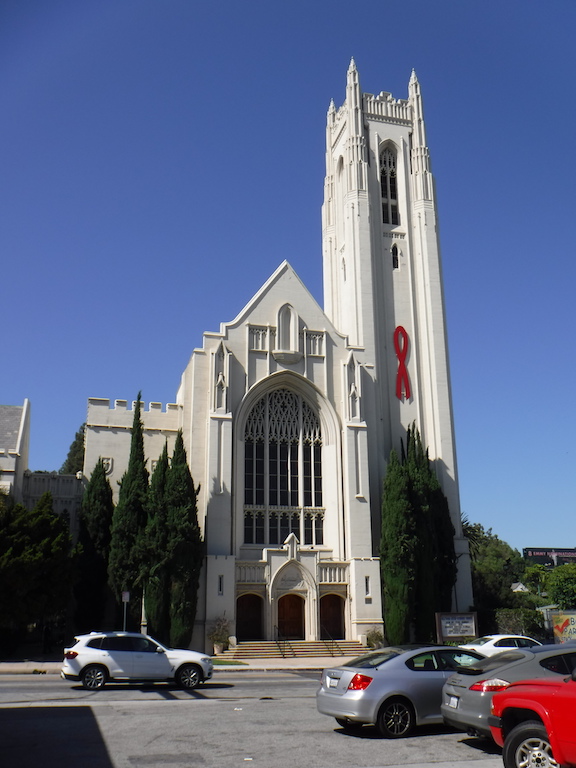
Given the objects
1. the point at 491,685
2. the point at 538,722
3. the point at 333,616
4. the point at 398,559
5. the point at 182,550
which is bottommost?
the point at 538,722

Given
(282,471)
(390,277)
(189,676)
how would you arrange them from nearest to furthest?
(189,676), (282,471), (390,277)

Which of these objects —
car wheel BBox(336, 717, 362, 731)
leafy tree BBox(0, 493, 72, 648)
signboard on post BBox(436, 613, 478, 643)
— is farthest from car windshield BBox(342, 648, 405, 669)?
leafy tree BBox(0, 493, 72, 648)

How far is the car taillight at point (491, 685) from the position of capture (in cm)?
1079

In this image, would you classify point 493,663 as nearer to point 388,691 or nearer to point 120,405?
point 388,691

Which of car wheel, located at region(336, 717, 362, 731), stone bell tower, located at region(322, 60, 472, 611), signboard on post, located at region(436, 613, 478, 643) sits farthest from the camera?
stone bell tower, located at region(322, 60, 472, 611)

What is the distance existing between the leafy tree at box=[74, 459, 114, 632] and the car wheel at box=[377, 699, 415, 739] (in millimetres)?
26254

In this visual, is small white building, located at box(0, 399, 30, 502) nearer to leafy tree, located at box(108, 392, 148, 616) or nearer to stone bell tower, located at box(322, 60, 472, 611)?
leafy tree, located at box(108, 392, 148, 616)

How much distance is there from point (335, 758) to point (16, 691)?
37.5 feet

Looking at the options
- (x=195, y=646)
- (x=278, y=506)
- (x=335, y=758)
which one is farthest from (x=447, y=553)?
(x=335, y=758)

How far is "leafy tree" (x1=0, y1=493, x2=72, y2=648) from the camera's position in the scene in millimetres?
30438

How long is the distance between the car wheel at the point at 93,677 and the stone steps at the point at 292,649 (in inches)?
633

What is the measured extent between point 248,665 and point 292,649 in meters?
6.65

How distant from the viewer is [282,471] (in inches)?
1655

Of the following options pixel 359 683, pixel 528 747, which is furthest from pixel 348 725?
pixel 528 747
